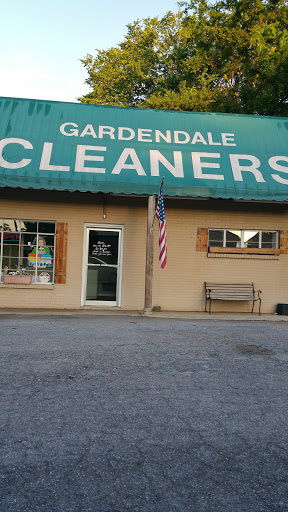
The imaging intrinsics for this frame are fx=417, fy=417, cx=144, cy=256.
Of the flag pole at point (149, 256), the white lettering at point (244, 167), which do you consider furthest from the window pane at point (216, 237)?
the flag pole at point (149, 256)

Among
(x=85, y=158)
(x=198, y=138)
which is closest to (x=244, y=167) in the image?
(x=198, y=138)

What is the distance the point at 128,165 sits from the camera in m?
10.5

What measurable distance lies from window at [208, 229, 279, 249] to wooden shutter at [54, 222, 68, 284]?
408 cm

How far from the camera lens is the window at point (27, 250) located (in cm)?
1148

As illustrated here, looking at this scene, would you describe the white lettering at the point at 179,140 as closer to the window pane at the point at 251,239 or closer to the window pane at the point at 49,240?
the window pane at the point at 251,239

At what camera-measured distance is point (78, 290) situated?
1146 centimetres

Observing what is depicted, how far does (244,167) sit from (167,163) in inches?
79.4

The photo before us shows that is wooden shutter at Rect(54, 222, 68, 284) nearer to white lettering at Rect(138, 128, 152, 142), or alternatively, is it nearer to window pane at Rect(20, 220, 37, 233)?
window pane at Rect(20, 220, 37, 233)

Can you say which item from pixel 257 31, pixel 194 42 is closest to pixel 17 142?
pixel 257 31

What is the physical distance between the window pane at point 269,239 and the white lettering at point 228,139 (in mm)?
2702

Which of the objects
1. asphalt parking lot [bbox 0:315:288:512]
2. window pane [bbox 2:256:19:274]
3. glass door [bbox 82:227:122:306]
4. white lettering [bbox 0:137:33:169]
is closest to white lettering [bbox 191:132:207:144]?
glass door [bbox 82:227:122:306]

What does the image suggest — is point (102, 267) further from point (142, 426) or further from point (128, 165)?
point (142, 426)

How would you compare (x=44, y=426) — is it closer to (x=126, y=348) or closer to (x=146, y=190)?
(x=126, y=348)

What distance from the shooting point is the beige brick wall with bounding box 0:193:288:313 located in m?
11.4
